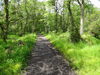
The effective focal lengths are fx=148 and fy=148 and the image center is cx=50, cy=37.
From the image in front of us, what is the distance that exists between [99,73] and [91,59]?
1510 mm

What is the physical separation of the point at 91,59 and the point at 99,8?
42335mm

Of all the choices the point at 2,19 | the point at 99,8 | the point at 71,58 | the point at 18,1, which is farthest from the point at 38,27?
the point at 71,58

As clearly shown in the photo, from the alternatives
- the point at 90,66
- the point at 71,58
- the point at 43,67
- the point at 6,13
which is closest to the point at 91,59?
the point at 90,66

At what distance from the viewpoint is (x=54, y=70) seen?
7.02 metres

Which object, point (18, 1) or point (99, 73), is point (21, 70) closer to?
point (99, 73)

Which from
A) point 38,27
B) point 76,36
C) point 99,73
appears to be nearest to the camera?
point 99,73

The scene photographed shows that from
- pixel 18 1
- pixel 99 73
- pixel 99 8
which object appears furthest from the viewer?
pixel 99 8

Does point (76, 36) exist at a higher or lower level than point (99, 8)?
lower

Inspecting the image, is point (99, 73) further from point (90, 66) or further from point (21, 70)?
point (21, 70)

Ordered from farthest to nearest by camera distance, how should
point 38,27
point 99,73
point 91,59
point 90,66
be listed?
point 38,27
point 91,59
point 90,66
point 99,73

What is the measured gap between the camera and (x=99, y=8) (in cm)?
4619

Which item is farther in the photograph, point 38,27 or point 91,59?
point 38,27

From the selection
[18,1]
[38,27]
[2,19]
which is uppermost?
[18,1]

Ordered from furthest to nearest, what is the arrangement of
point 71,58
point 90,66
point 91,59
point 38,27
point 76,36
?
point 38,27 → point 76,36 → point 71,58 → point 91,59 → point 90,66
